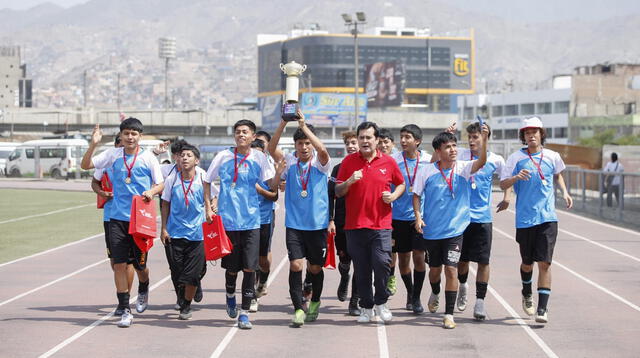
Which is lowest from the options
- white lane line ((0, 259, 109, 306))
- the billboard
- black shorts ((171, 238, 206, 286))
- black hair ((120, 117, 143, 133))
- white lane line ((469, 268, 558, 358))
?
white lane line ((0, 259, 109, 306))

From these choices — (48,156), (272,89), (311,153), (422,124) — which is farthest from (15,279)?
(272,89)

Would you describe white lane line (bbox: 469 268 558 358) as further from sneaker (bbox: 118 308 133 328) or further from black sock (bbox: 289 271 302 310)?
sneaker (bbox: 118 308 133 328)

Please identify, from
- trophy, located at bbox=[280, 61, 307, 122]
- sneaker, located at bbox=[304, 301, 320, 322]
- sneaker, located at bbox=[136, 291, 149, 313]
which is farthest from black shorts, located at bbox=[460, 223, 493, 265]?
sneaker, located at bbox=[136, 291, 149, 313]

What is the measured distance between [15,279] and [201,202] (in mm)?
4473

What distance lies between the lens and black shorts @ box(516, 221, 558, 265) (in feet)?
34.3

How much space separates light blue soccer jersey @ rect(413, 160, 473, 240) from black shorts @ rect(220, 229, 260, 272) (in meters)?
1.63

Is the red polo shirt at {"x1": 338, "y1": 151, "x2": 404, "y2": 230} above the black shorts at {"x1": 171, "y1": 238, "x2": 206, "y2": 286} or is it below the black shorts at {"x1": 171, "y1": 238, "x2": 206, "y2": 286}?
above

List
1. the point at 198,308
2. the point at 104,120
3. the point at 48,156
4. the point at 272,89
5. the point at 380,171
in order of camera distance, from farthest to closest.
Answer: the point at 272,89 → the point at 104,120 → the point at 48,156 → the point at 198,308 → the point at 380,171

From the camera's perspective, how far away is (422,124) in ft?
509

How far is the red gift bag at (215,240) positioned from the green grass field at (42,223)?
765cm

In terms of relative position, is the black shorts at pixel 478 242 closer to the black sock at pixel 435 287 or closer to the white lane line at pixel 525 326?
the black sock at pixel 435 287

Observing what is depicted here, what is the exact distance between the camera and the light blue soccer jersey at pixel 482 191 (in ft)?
35.3

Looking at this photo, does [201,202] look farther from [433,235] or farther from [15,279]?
[15,279]

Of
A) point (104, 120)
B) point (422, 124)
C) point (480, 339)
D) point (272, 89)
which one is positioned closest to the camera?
point (480, 339)
